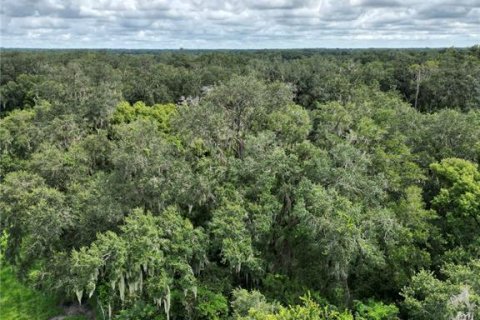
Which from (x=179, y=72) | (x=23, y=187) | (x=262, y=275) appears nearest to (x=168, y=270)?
(x=262, y=275)

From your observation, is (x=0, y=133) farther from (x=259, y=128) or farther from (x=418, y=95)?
(x=418, y=95)

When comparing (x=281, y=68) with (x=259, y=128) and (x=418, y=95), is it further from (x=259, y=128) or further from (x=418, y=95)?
(x=259, y=128)

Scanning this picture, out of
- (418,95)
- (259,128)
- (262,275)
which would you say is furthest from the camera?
(418,95)

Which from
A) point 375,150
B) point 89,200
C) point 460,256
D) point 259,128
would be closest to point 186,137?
point 259,128

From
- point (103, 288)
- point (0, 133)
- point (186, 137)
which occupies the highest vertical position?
point (186, 137)

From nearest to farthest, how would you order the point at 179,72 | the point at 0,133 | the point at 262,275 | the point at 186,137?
the point at 262,275
the point at 186,137
the point at 0,133
the point at 179,72

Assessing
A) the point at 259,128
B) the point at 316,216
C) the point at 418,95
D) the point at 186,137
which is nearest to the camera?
the point at 316,216

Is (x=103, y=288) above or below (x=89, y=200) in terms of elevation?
below

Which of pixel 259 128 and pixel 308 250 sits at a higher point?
pixel 259 128

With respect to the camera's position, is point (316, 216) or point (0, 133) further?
point (0, 133)
